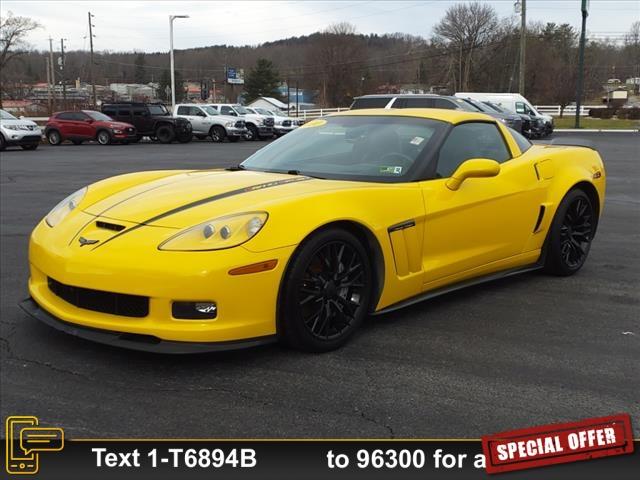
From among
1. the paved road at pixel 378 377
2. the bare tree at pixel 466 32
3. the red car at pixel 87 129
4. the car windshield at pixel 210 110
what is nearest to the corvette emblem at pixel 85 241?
the paved road at pixel 378 377

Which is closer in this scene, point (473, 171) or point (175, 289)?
point (175, 289)

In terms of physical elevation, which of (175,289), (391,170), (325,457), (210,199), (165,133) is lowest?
(325,457)

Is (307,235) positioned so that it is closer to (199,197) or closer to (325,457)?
(199,197)

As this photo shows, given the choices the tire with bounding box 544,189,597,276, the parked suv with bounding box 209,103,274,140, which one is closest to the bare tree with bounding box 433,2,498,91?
the parked suv with bounding box 209,103,274,140

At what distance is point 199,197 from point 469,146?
201 centimetres

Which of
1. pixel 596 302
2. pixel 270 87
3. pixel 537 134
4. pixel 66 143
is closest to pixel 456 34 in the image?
pixel 270 87

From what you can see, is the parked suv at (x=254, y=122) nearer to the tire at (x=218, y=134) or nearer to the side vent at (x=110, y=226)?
the tire at (x=218, y=134)

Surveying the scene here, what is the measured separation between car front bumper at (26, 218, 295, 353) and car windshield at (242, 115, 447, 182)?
3.65 feet

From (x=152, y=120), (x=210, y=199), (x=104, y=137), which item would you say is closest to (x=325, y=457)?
(x=210, y=199)

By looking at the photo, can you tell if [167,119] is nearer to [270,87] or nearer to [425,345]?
[425,345]

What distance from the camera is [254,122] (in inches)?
1252

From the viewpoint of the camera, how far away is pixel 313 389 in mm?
3068

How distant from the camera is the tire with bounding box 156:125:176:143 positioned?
29031 mm

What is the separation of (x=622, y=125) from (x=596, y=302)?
42579mm
